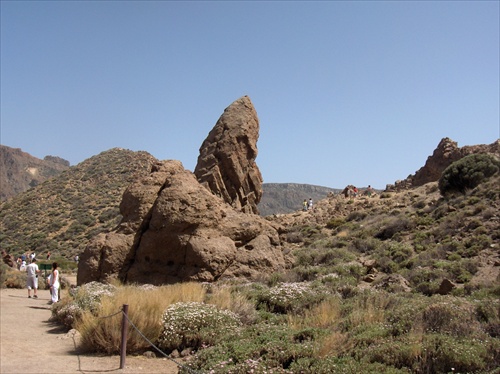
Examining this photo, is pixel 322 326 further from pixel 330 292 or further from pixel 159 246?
pixel 159 246

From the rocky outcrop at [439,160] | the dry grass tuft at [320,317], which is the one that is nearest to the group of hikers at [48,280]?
the dry grass tuft at [320,317]

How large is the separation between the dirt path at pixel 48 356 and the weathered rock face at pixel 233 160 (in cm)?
758

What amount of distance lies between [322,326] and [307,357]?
7.74 feet

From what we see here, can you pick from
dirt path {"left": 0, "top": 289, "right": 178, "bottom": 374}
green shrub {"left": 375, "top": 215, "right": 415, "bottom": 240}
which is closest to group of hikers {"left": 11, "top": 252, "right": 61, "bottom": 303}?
dirt path {"left": 0, "top": 289, "right": 178, "bottom": 374}

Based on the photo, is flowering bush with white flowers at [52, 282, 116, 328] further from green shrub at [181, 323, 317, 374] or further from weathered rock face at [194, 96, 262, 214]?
weathered rock face at [194, 96, 262, 214]

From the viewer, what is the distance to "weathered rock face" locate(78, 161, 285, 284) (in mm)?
14117

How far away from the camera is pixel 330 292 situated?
12500 mm

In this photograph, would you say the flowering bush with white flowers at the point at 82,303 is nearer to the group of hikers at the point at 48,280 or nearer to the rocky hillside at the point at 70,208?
the group of hikers at the point at 48,280

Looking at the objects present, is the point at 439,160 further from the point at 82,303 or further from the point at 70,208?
the point at 82,303

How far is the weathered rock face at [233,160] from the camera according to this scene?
60.5ft

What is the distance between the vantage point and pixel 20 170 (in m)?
140

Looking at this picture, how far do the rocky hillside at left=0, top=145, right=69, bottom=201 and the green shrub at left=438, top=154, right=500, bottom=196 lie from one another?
114970 mm

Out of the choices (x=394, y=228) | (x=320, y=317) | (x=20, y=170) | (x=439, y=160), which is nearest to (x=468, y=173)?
(x=394, y=228)

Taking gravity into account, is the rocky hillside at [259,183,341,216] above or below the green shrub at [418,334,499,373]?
above
